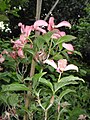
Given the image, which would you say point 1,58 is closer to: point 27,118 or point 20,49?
point 20,49

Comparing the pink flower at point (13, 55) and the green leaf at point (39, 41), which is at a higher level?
the pink flower at point (13, 55)

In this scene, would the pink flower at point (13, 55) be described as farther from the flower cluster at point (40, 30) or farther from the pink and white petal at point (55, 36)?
the pink and white petal at point (55, 36)

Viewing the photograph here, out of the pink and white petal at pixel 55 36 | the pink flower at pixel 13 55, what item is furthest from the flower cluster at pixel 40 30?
the pink flower at pixel 13 55

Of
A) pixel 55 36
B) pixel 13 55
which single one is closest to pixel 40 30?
pixel 55 36

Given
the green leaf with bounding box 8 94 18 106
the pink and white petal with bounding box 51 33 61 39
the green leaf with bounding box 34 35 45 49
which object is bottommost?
the green leaf with bounding box 8 94 18 106

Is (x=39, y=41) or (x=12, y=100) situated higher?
(x=39, y=41)

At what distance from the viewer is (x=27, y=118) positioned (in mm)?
1206

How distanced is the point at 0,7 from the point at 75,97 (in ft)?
4.07

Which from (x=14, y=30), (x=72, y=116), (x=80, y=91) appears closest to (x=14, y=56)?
(x=72, y=116)

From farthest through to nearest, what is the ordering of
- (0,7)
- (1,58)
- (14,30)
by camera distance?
(14,30) → (0,7) → (1,58)

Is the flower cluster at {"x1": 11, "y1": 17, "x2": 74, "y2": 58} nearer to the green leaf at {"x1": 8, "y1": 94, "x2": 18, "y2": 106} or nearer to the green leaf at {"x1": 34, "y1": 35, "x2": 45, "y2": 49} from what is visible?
the green leaf at {"x1": 34, "y1": 35, "x2": 45, "y2": 49}

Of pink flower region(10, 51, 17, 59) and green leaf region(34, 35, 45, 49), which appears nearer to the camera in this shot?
green leaf region(34, 35, 45, 49)

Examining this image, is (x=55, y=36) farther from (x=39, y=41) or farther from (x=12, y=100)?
(x=12, y=100)

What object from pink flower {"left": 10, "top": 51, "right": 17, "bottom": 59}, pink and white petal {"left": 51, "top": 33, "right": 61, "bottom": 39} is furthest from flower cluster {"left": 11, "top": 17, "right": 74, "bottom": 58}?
pink flower {"left": 10, "top": 51, "right": 17, "bottom": 59}
